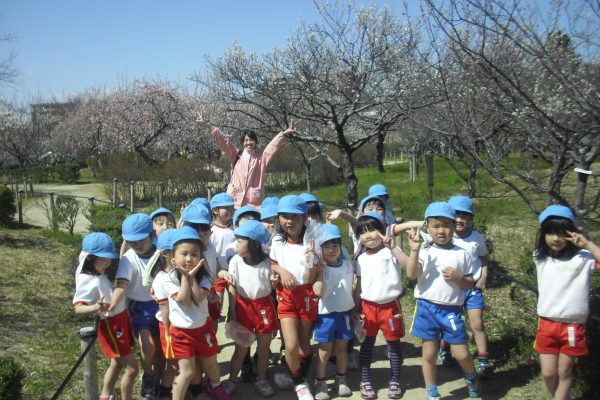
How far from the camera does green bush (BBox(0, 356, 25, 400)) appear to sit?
334 cm

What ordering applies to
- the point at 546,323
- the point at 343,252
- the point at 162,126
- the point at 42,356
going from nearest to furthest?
the point at 546,323 < the point at 343,252 < the point at 42,356 < the point at 162,126

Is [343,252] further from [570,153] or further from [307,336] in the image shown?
[570,153]

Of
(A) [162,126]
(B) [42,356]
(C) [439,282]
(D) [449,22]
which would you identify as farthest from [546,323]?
(A) [162,126]

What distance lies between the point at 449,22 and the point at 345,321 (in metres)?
2.19

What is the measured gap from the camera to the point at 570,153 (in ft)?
12.4

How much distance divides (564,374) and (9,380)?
11.4ft

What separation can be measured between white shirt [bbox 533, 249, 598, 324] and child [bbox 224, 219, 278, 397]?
6.15ft

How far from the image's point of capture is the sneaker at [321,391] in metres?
3.85

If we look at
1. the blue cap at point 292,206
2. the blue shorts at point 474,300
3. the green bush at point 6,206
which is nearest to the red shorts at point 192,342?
the blue cap at point 292,206

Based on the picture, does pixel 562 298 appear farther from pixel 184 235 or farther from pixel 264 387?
pixel 184 235

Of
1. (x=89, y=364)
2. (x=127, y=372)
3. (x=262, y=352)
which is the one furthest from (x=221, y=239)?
(x=89, y=364)

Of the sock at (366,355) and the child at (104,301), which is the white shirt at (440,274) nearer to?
the sock at (366,355)

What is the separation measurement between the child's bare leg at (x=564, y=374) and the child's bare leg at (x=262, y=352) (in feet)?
6.46

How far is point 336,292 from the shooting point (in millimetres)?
3877
